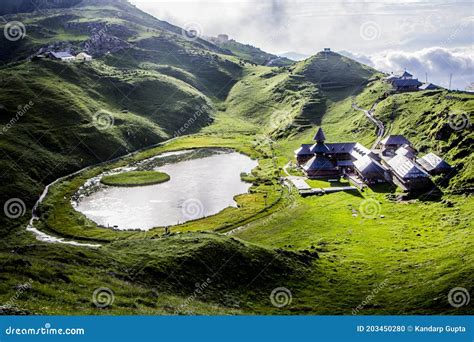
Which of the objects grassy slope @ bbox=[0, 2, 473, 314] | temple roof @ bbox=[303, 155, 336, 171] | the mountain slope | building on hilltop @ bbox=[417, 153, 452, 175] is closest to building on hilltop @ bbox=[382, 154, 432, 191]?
building on hilltop @ bbox=[417, 153, 452, 175]

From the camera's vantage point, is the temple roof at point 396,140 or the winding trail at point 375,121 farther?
the winding trail at point 375,121

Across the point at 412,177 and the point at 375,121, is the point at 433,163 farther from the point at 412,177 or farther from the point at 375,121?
the point at 375,121

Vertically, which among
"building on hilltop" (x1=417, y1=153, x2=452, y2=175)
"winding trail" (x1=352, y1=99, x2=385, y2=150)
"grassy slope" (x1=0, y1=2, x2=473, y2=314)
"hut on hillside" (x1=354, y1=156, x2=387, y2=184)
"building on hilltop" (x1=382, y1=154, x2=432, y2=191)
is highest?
"winding trail" (x1=352, y1=99, x2=385, y2=150)

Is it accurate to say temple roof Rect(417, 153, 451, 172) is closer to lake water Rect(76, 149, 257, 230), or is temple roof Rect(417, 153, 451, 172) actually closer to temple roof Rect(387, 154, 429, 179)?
temple roof Rect(387, 154, 429, 179)

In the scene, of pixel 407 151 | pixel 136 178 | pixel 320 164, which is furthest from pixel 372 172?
pixel 136 178

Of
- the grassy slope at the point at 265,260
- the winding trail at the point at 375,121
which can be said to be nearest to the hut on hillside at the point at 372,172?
the grassy slope at the point at 265,260

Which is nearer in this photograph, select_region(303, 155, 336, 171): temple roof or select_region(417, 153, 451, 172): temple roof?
select_region(417, 153, 451, 172): temple roof

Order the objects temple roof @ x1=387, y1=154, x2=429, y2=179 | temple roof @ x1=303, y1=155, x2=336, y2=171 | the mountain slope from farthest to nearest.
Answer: temple roof @ x1=303, y1=155, x2=336, y2=171 → the mountain slope → temple roof @ x1=387, y1=154, x2=429, y2=179

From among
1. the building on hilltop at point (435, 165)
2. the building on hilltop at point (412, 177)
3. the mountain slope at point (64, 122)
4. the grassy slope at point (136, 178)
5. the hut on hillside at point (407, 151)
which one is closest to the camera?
the building on hilltop at point (412, 177)

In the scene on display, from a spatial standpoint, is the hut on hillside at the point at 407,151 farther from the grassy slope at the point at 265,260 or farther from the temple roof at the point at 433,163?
the grassy slope at the point at 265,260
